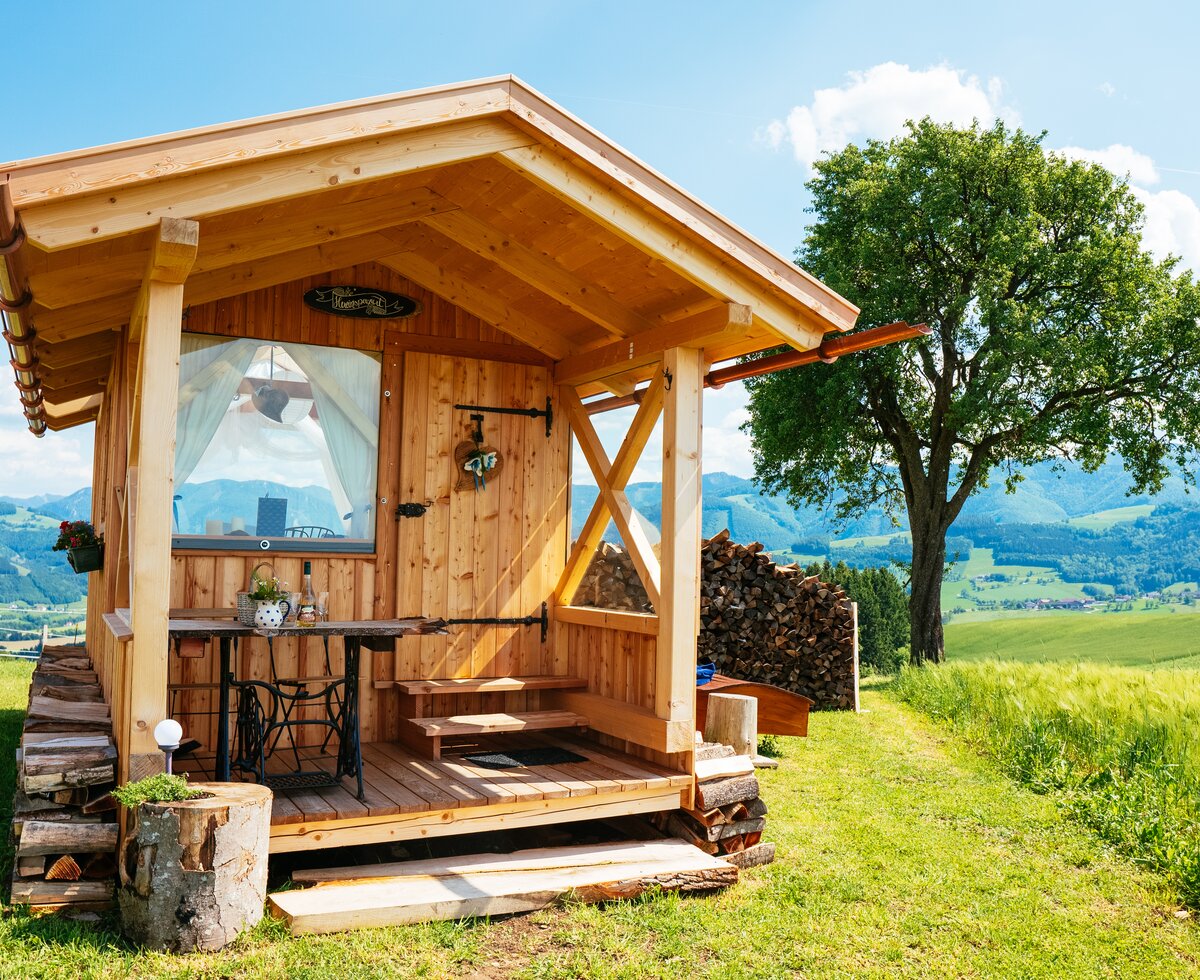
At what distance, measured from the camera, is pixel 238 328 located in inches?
227

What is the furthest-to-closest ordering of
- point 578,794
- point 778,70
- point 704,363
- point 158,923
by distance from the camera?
point 778,70 → point 704,363 → point 578,794 → point 158,923

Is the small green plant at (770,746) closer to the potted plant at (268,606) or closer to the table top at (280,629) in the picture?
the table top at (280,629)

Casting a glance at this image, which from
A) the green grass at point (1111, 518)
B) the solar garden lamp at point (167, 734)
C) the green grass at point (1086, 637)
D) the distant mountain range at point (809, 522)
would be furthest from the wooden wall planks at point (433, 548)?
the green grass at point (1111, 518)

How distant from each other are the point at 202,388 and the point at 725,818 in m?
3.69

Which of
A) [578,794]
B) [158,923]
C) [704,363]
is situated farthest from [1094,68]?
[158,923]

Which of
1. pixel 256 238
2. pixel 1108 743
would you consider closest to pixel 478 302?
pixel 256 238

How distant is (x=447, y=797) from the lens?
4812 mm

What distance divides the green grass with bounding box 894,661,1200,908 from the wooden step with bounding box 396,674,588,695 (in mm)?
3236

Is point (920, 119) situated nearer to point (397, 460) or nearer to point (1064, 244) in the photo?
point (1064, 244)

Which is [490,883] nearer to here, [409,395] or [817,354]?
[409,395]

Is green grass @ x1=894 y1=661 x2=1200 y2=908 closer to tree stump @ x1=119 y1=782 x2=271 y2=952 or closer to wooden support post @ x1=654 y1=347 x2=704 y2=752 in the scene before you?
wooden support post @ x1=654 y1=347 x2=704 y2=752

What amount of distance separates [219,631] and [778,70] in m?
7.63

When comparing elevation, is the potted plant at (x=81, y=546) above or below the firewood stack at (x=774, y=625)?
above

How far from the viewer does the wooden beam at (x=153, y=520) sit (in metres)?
4.01
